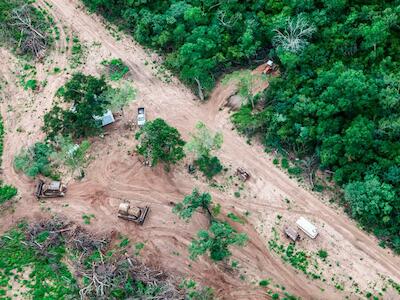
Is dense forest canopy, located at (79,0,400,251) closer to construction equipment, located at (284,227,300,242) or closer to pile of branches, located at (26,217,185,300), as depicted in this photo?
construction equipment, located at (284,227,300,242)

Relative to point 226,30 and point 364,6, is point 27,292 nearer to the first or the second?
point 226,30

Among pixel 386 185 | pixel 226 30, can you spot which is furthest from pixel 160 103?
pixel 386 185

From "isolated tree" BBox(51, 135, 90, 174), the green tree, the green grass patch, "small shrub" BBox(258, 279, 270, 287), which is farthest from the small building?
the green tree

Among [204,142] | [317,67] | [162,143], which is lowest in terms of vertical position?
[162,143]

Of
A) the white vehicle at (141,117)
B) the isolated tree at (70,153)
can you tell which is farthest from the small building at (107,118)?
the isolated tree at (70,153)

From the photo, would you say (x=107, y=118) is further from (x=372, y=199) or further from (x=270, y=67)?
(x=372, y=199)

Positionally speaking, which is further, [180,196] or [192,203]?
[180,196]

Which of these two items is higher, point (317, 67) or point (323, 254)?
point (317, 67)

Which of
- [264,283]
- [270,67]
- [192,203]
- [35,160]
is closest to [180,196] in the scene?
[192,203]
